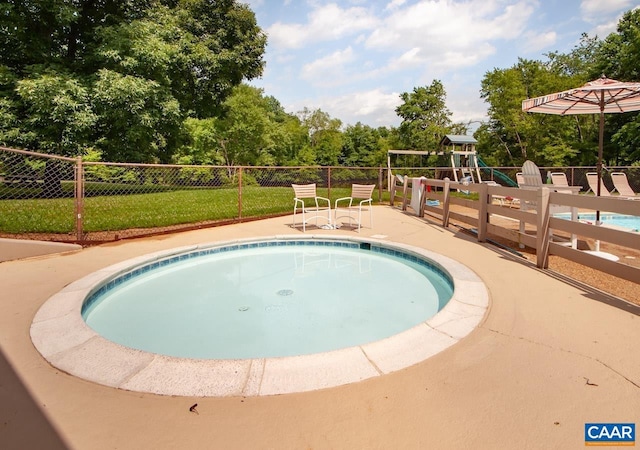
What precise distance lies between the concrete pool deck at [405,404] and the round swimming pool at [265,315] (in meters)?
0.12

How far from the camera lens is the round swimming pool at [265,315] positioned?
222cm

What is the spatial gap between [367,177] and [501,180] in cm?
902

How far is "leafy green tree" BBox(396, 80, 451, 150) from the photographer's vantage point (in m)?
28.5

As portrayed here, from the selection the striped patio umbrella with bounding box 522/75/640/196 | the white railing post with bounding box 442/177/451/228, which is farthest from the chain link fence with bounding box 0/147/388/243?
the striped patio umbrella with bounding box 522/75/640/196

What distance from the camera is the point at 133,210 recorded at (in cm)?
930

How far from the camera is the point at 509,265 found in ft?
15.5

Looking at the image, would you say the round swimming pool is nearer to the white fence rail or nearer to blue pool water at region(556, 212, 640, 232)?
the white fence rail

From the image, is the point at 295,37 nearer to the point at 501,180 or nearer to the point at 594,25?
the point at 501,180

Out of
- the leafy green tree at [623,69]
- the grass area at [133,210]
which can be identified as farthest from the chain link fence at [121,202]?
the leafy green tree at [623,69]

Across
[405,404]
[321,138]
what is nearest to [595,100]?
[405,404]

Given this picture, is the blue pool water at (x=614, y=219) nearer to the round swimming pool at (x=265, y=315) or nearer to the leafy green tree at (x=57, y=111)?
the round swimming pool at (x=265, y=315)

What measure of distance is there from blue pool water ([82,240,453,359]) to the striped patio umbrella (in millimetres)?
3897

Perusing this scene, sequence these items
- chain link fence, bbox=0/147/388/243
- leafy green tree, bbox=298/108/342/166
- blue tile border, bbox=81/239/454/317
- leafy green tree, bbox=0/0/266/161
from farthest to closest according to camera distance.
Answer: leafy green tree, bbox=298/108/342/166
leafy green tree, bbox=0/0/266/161
chain link fence, bbox=0/147/388/243
blue tile border, bbox=81/239/454/317

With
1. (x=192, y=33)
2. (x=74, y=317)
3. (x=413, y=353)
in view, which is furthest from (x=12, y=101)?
(x=413, y=353)
